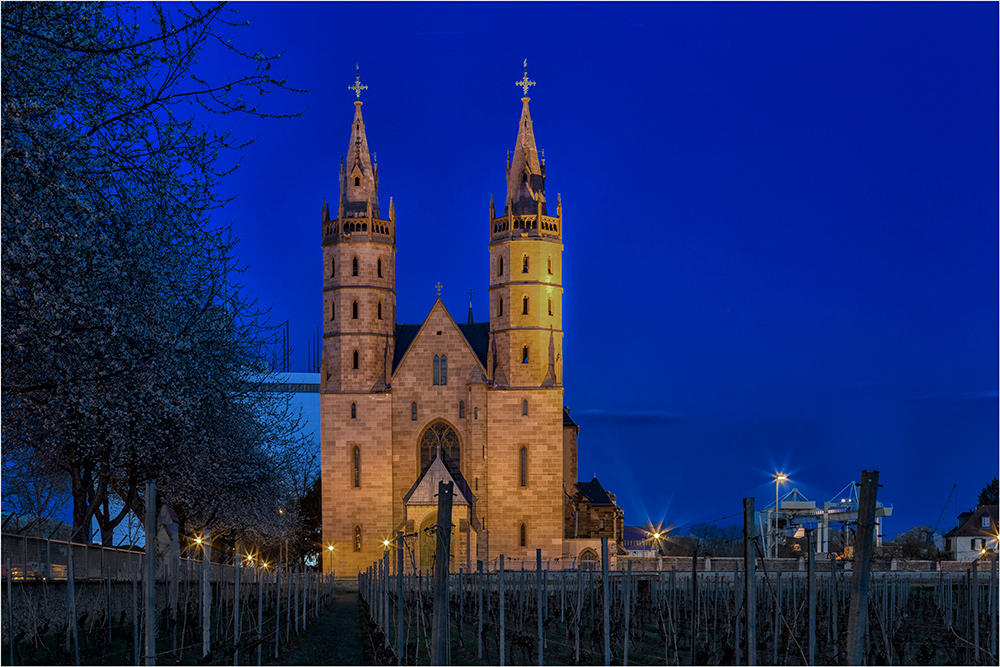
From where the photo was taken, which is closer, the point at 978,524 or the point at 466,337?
the point at 466,337

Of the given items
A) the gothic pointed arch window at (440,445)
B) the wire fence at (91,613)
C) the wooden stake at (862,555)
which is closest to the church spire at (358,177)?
the gothic pointed arch window at (440,445)

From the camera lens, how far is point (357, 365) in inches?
3017

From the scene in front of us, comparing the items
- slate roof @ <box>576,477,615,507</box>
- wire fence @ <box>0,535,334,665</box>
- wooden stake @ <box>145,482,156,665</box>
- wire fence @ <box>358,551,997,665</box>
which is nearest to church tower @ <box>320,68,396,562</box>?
slate roof @ <box>576,477,615,507</box>

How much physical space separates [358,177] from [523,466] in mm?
23356

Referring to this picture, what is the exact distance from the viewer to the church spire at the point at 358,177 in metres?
78.7

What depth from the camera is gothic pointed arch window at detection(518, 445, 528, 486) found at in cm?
7431

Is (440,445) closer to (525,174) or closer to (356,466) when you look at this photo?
(356,466)

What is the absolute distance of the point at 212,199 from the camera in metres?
17.2

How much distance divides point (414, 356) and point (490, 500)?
11.1 meters

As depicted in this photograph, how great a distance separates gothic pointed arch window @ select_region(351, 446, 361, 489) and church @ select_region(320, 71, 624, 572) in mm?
89

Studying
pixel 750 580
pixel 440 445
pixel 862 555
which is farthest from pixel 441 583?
pixel 440 445

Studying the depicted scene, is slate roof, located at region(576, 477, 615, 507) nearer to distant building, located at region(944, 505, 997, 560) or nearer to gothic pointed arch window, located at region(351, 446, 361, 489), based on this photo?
gothic pointed arch window, located at region(351, 446, 361, 489)

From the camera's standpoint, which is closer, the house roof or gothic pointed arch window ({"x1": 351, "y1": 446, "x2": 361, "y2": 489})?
gothic pointed arch window ({"x1": 351, "y1": 446, "x2": 361, "y2": 489})

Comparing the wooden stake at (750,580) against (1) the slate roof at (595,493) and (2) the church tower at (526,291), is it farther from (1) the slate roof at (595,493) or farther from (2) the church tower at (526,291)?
(1) the slate roof at (595,493)
